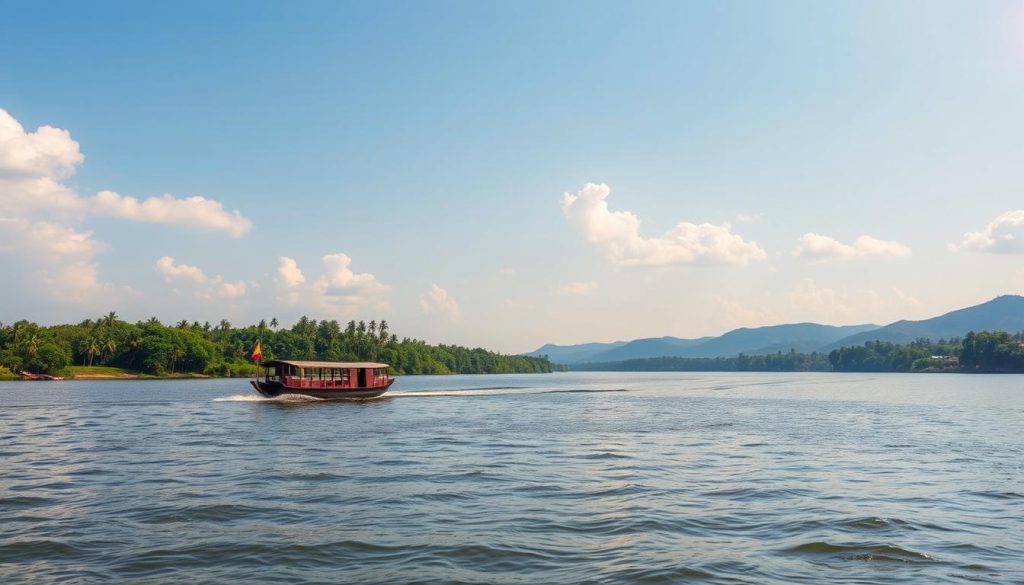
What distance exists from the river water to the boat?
32.8 m

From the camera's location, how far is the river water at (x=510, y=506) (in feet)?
56.5

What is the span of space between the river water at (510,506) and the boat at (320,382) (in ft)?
108

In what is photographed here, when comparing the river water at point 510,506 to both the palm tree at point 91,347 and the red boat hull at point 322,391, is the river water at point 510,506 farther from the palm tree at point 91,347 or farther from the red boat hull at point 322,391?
the palm tree at point 91,347

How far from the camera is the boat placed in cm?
8394

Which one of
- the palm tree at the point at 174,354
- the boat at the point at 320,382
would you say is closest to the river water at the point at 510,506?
the boat at the point at 320,382

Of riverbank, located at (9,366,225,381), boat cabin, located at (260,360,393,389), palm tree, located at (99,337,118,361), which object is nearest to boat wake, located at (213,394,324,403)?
boat cabin, located at (260,360,393,389)

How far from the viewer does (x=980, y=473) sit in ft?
105

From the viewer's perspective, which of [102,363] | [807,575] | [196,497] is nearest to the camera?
[807,575]

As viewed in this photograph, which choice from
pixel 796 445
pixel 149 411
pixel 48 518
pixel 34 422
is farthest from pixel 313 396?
pixel 48 518

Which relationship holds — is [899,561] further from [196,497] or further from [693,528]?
[196,497]

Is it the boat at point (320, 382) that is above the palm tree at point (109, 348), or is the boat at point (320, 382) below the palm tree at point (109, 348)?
below

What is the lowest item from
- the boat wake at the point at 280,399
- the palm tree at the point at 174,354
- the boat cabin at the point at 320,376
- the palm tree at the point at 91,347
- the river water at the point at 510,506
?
the river water at the point at 510,506

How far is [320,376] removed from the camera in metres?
91.8

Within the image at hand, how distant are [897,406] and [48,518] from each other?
83.6 metres
